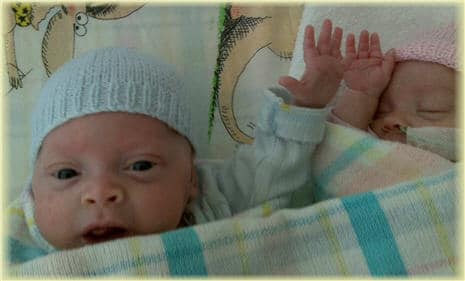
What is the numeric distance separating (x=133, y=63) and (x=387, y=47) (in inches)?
22.0

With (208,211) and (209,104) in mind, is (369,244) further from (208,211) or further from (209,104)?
(209,104)

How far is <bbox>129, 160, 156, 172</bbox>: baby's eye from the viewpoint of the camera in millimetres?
973

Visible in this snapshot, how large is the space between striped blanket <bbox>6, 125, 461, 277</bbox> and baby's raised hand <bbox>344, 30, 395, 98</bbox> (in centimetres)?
35

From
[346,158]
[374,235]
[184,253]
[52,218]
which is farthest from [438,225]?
[52,218]

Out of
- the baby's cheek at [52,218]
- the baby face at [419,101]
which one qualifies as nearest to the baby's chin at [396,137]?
the baby face at [419,101]

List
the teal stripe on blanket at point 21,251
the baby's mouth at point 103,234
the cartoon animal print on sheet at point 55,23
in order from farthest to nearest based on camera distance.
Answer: the cartoon animal print on sheet at point 55,23, the teal stripe on blanket at point 21,251, the baby's mouth at point 103,234

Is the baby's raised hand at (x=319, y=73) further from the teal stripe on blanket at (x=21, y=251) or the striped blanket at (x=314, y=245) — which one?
the teal stripe on blanket at (x=21, y=251)

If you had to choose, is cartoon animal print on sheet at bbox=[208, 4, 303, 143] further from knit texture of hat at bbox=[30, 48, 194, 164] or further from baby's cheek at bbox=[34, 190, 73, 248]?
baby's cheek at bbox=[34, 190, 73, 248]

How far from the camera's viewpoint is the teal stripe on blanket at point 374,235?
2.82 feet

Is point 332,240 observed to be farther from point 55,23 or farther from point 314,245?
point 55,23

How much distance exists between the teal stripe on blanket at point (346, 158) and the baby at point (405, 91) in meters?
0.10

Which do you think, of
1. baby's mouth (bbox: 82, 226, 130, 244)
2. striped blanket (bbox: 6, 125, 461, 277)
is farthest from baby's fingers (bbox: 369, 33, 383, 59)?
baby's mouth (bbox: 82, 226, 130, 244)

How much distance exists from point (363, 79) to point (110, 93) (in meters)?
0.52

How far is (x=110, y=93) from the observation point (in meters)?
1.00
